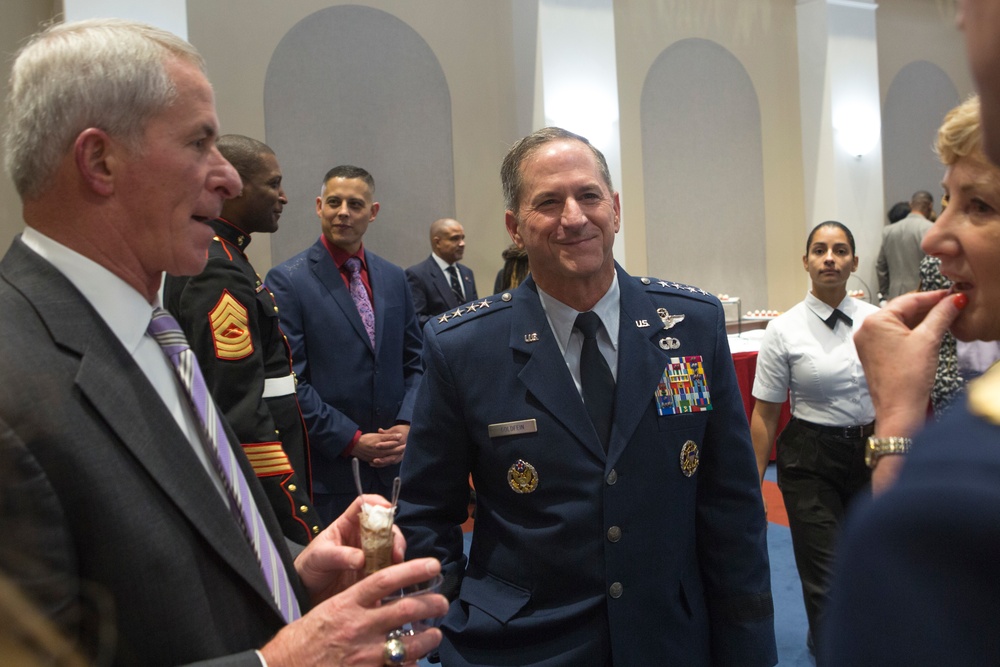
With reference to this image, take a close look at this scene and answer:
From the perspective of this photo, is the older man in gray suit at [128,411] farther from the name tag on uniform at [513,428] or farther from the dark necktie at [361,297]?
the dark necktie at [361,297]

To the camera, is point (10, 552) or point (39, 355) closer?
point (10, 552)

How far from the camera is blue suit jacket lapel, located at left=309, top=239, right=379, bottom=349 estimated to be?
142 inches

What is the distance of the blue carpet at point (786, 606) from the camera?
11.8 feet

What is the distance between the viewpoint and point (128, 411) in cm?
102

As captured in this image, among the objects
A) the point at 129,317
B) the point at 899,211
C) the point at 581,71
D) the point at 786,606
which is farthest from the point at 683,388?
the point at 899,211

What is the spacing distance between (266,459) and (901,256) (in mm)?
8697

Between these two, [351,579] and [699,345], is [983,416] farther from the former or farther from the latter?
[699,345]

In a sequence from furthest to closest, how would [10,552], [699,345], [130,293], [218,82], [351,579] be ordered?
[218,82] → [699,345] → [351,579] → [130,293] → [10,552]

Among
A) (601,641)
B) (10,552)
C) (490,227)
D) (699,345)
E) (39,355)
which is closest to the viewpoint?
(10,552)

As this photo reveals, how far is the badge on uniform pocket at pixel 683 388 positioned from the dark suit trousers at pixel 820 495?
168 cm

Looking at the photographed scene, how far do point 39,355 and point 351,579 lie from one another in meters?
0.60

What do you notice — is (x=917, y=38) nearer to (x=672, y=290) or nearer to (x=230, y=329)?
(x=672, y=290)

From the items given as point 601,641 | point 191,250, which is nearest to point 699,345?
point 601,641

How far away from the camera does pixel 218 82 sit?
7.18 meters
